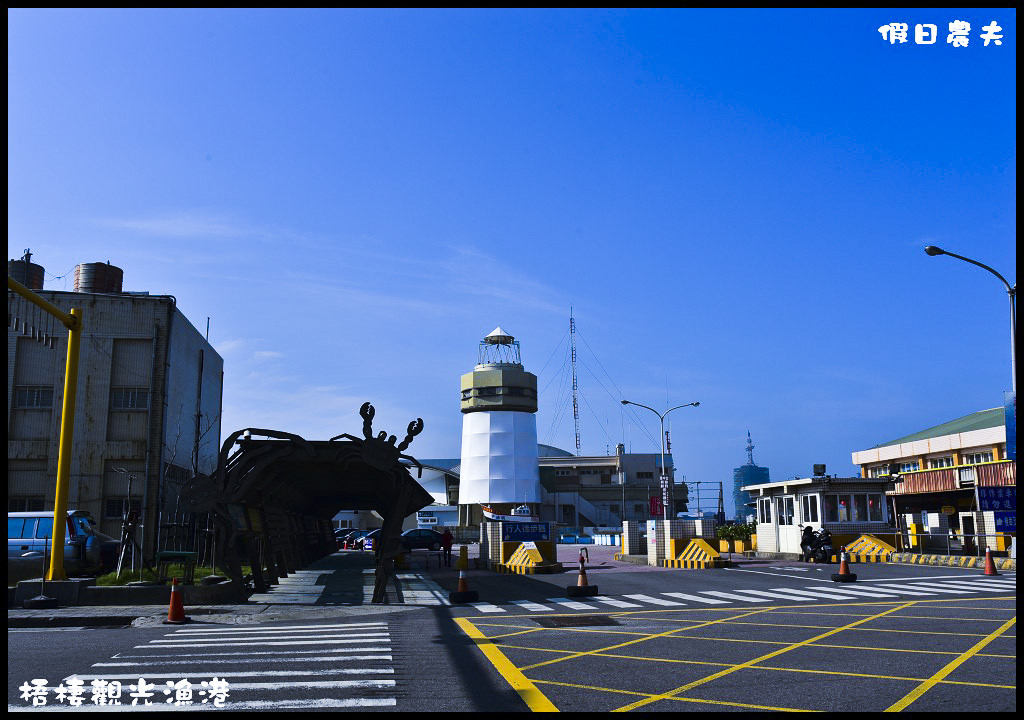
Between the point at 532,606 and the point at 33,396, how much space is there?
29.8 metres

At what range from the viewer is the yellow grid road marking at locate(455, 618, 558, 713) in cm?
824

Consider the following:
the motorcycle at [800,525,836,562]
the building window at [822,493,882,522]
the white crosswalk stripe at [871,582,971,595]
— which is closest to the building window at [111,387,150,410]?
the motorcycle at [800,525,836,562]

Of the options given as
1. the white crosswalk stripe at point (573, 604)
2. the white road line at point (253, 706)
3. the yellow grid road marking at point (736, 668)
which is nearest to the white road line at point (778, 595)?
the yellow grid road marking at point (736, 668)

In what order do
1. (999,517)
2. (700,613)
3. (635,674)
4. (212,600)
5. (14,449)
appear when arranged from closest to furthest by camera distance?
1. (635,674)
2. (700,613)
3. (212,600)
4. (999,517)
5. (14,449)

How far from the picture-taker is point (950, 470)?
156 feet

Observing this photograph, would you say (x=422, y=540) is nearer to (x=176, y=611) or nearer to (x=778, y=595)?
(x=778, y=595)

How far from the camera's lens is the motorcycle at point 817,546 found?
33812mm

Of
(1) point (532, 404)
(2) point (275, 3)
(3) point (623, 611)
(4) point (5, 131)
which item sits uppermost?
(1) point (532, 404)

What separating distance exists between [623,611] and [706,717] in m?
9.89

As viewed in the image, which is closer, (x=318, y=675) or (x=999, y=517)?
(x=318, y=675)

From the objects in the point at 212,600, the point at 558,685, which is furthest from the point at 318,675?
the point at 212,600

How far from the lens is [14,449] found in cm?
3766

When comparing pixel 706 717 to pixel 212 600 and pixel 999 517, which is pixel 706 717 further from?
pixel 999 517

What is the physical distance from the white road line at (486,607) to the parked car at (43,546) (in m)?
12.2
